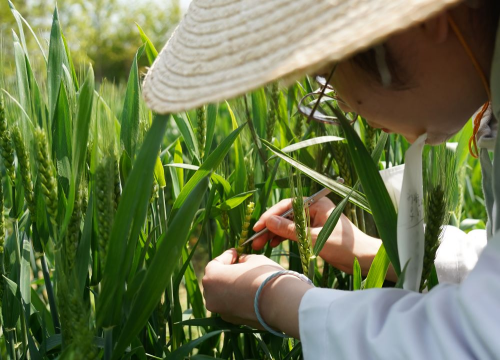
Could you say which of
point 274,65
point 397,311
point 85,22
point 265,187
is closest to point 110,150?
point 274,65

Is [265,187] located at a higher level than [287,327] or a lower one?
higher

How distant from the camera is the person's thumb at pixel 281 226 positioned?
105 centimetres

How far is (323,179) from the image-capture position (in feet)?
3.25

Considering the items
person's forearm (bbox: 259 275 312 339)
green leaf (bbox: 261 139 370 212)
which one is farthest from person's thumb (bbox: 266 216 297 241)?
person's forearm (bbox: 259 275 312 339)

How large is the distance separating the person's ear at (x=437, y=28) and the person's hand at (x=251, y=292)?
35 cm

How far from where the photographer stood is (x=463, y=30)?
656 millimetres

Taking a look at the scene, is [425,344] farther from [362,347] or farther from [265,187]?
[265,187]

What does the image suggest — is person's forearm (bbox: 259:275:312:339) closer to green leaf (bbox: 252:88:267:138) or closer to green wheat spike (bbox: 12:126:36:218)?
green wheat spike (bbox: 12:126:36:218)

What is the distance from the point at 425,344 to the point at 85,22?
17.0 metres

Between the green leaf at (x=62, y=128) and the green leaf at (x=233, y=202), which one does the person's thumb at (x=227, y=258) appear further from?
the green leaf at (x=62, y=128)

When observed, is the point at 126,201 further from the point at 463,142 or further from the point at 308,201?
the point at 463,142

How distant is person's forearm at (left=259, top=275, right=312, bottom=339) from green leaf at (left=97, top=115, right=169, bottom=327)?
0.21 metres

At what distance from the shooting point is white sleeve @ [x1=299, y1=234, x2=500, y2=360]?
569mm

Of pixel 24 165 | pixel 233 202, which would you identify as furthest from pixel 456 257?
pixel 24 165
